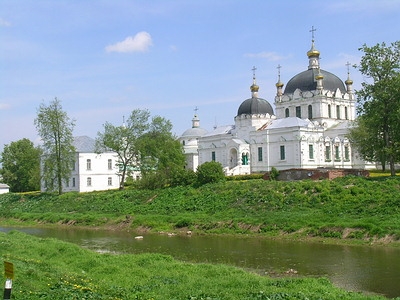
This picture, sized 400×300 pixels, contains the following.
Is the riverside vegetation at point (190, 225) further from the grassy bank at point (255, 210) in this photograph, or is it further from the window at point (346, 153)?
the window at point (346, 153)

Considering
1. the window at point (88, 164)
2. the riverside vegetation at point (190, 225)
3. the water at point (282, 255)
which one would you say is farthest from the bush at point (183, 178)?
the window at point (88, 164)

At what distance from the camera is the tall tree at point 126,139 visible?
55.6 metres

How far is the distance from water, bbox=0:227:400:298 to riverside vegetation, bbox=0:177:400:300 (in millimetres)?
1863

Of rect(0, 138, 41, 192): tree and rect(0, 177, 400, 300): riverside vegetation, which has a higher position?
rect(0, 138, 41, 192): tree

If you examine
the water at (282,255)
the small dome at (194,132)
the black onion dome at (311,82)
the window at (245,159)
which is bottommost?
the water at (282,255)

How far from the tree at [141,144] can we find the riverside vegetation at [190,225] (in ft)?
21.5

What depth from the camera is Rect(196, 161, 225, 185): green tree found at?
45.5 metres

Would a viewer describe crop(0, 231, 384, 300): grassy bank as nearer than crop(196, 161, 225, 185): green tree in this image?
Yes

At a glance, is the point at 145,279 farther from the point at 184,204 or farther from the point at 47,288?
the point at 184,204

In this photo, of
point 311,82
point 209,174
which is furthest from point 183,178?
point 311,82

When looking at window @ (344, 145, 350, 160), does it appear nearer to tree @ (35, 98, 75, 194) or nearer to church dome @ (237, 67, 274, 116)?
church dome @ (237, 67, 274, 116)

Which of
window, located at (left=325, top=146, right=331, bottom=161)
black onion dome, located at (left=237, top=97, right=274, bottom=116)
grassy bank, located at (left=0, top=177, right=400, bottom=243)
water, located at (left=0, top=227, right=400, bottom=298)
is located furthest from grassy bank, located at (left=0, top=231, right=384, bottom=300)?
black onion dome, located at (left=237, top=97, right=274, bottom=116)

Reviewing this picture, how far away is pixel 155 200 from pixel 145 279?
28350mm

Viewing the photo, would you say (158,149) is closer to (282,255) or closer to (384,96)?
(384,96)
